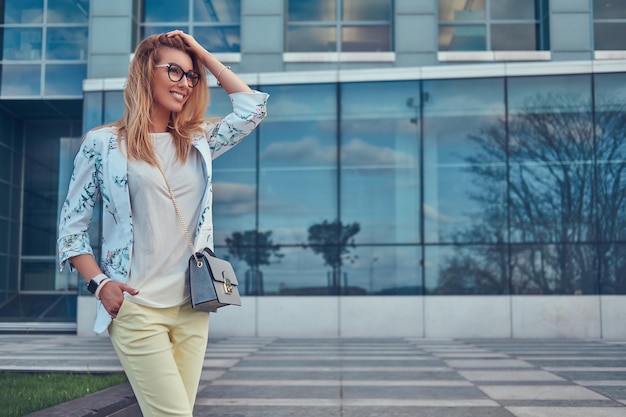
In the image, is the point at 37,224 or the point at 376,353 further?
the point at 37,224

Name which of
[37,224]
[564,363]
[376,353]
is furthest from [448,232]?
[37,224]

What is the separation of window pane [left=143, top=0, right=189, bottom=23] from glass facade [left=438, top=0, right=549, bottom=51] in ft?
20.2

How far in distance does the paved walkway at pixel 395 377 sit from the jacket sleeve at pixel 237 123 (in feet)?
11.5

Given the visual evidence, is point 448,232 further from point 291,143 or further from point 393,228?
point 291,143

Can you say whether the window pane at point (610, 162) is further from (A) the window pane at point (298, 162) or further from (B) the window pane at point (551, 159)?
(A) the window pane at point (298, 162)

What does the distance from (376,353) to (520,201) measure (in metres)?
6.38

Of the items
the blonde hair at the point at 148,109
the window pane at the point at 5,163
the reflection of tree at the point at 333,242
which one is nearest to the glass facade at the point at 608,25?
the reflection of tree at the point at 333,242

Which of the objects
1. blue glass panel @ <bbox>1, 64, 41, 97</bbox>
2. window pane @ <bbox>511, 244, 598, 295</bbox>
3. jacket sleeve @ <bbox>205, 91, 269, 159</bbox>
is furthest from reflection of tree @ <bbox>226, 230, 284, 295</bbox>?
jacket sleeve @ <bbox>205, 91, 269, 159</bbox>

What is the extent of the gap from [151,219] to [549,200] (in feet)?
49.9

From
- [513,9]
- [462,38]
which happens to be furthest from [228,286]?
[513,9]

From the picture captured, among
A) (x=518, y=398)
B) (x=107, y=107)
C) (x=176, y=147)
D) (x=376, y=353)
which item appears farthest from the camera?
(x=107, y=107)

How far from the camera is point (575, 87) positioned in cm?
1688

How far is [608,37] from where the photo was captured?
17891mm

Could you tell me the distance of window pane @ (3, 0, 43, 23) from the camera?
19656 mm
